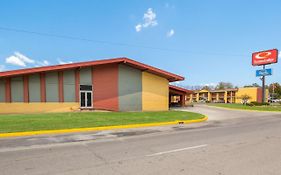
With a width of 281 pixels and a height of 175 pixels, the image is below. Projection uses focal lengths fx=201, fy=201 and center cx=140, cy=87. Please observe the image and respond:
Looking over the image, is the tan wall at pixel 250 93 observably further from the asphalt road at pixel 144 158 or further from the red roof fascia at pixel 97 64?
the asphalt road at pixel 144 158

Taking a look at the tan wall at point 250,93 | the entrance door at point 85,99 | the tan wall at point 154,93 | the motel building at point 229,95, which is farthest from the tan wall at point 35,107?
the tan wall at point 250,93

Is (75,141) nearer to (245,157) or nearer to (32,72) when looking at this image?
(245,157)

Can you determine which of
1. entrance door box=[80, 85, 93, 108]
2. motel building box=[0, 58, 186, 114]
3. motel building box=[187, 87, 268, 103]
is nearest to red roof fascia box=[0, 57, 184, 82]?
motel building box=[0, 58, 186, 114]

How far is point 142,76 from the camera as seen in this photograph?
24.3m

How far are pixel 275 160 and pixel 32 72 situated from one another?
1903cm

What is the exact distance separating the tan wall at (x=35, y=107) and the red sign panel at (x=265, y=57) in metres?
40.6

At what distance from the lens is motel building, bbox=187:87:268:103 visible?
8050cm

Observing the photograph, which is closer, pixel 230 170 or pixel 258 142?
pixel 230 170

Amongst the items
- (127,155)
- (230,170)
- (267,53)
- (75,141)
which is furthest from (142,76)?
(267,53)

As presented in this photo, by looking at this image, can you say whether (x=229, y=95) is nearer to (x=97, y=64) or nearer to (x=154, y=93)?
(x=154, y=93)

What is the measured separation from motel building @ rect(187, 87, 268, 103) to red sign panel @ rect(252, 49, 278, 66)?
37.8m

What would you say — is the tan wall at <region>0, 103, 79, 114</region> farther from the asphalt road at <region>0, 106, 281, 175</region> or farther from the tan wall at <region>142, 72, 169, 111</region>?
the asphalt road at <region>0, 106, 281, 175</region>

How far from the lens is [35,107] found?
1939cm

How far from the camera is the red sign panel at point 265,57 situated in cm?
4166
